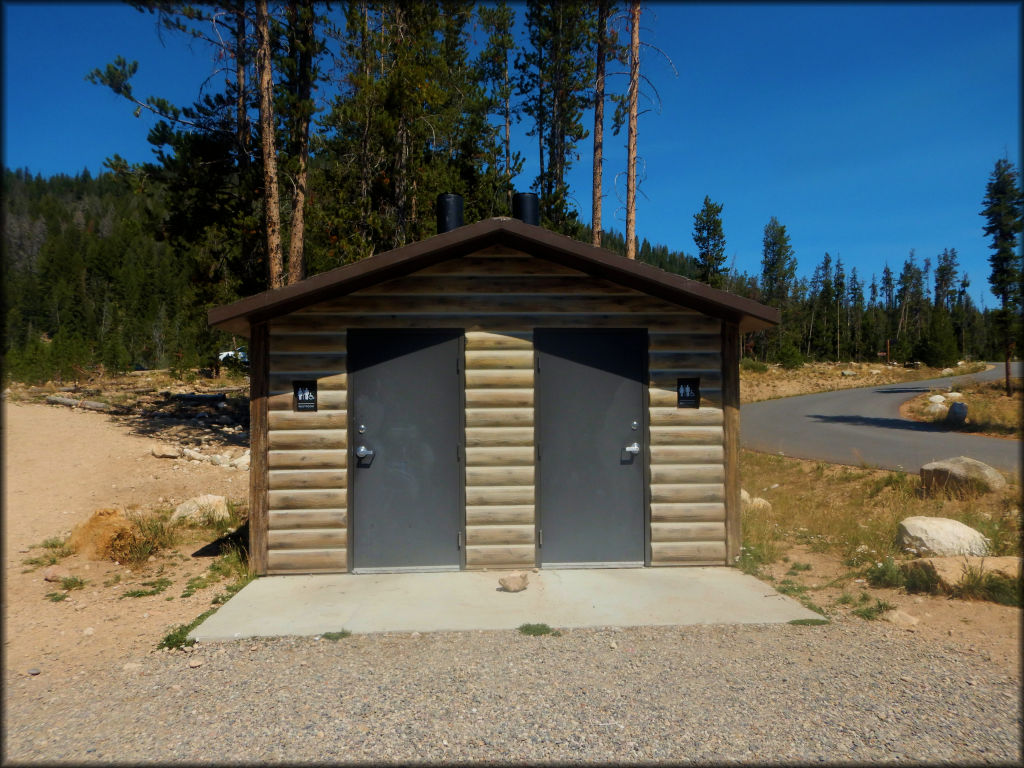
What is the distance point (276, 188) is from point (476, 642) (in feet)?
39.7

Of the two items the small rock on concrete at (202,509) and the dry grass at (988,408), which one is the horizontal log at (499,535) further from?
the dry grass at (988,408)

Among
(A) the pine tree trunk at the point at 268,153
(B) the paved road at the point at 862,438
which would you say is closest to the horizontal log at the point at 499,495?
(B) the paved road at the point at 862,438

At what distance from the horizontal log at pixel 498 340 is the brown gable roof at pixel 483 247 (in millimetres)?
831

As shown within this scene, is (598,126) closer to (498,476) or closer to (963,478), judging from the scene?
(963,478)

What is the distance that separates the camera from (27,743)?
331cm

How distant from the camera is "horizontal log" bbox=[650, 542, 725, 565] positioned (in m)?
6.39

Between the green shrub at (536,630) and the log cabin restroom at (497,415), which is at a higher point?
the log cabin restroom at (497,415)

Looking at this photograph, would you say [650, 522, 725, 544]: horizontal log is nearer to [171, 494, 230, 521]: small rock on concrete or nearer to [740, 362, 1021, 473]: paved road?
[171, 494, 230, 521]: small rock on concrete

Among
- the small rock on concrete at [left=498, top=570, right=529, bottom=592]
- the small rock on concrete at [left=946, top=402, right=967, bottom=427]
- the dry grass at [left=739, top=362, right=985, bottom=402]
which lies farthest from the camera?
the dry grass at [left=739, top=362, right=985, bottom=402]

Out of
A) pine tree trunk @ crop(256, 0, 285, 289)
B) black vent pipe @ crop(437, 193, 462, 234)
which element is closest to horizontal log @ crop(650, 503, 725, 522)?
black vent pipe @ crop(437, 193, 462, 234)

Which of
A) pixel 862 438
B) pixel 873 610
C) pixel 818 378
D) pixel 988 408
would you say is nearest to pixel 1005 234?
pixel 988 408

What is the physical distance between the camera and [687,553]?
641 cm

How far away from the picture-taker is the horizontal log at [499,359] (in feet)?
20.8

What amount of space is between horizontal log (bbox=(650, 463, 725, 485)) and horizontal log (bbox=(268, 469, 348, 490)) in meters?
3.15
